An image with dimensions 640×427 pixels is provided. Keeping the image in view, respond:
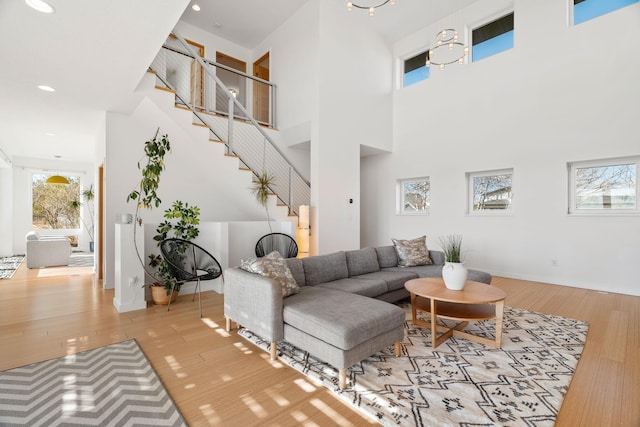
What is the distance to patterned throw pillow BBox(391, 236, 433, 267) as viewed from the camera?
4.52m

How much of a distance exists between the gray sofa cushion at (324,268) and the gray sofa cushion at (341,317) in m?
0.71

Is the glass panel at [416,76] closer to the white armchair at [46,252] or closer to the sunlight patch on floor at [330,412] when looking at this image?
the sunlight patch on floor at [330,412]

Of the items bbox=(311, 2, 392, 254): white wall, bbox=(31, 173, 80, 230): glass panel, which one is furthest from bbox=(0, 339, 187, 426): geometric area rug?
bbox=(31, 173, 80, 230): glass panel

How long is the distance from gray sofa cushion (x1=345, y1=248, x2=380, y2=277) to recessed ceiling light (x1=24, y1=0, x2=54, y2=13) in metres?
3.65

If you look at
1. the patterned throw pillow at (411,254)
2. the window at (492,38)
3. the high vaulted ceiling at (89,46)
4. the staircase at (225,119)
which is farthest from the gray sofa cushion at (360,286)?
the window at (492,38)

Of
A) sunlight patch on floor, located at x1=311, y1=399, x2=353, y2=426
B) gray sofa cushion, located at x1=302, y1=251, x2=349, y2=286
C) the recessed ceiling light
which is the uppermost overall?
the recessed ceiling light

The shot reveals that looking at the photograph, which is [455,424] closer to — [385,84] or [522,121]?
[522,121]

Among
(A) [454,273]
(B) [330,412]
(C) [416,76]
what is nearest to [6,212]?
(B) [330,412]

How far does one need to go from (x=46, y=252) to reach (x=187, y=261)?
4633mm

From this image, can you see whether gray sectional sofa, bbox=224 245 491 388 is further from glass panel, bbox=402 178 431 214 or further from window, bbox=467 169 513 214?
glass panel, bbox=402 178 431 214

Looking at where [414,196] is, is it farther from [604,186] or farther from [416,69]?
[604,186]

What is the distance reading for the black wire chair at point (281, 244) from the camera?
212 inches

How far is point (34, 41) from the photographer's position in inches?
109

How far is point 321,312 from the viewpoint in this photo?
7.76ft
